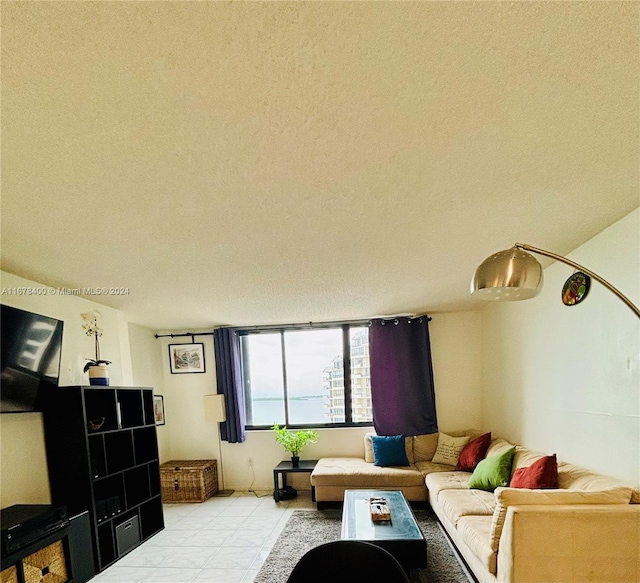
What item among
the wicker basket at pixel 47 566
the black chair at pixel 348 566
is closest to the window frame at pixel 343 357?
the wicker basket at pixel 47 566

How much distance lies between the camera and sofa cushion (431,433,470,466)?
4.36 m

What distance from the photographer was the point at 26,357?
2627 millimetres

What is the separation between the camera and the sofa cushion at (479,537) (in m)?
2.22

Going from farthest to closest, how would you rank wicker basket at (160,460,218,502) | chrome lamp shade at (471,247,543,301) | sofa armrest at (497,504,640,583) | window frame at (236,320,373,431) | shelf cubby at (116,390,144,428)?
window frame at (236,320,373,431)
wicker basket at (160,460,218,502)
shelf cubby at (116,390,144,428)
sofa armrest at (497,504,640,583)
chrome lamp shade at (471,247,543,301)

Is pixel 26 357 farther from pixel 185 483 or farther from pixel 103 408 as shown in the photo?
pixel 185 483

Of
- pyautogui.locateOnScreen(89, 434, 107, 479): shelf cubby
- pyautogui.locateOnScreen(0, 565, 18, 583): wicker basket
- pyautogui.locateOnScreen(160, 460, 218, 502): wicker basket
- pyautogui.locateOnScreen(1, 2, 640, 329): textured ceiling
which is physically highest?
pyautogui.locateOnScreen(1, 2, 640, 329): textured ceiling

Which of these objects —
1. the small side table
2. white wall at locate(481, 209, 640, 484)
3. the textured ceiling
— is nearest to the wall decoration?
white wall at locate(481, 209, 640, 484)

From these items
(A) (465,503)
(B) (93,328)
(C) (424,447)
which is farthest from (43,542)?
(C) (424,447)

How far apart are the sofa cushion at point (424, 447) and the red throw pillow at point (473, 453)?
451 mm

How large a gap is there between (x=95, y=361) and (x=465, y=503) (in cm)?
353

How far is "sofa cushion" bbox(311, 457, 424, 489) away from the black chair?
2801 mm

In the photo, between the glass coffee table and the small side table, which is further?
the small side table

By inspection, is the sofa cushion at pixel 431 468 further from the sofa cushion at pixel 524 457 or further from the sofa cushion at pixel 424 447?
the sofa cushion at pixel 524 457

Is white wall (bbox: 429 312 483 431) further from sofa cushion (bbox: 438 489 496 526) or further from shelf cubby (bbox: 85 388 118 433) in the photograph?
shelf cubby (bbox: 85 388 118 433)
